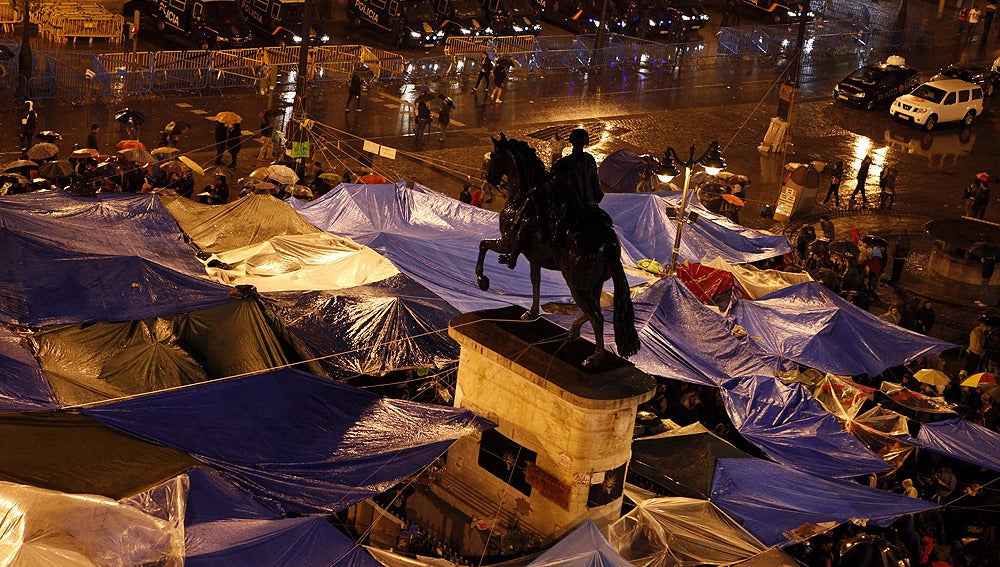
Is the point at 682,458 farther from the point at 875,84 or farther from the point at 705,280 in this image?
the point at 875,84

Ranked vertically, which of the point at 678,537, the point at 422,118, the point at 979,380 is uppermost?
the point at 422,118

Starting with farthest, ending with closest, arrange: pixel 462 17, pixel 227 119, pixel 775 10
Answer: pixel 775 10 → pixel 462 17 → pixel 227 119

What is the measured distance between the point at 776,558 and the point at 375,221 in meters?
10.3

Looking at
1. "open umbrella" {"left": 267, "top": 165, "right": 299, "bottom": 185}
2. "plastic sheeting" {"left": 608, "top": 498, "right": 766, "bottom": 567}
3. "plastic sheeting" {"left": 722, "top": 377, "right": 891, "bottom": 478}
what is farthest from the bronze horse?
"open umbrella" {"left": 267, "top": 165, "right": 299, "bottom": 185}

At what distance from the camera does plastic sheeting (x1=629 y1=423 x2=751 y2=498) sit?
51.6 ft

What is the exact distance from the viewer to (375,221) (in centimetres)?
2253

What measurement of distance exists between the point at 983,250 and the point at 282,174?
1537 centimetres

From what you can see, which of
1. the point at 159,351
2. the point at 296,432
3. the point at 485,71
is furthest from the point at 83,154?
the point at 485,71

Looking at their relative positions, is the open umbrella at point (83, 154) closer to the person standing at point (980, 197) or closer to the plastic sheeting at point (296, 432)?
the plastic sheeting at point (296, 432)

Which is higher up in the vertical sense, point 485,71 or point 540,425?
point 485,71

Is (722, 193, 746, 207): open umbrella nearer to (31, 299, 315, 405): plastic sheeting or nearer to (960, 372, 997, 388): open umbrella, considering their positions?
(960, 372, 997, 388): open umbrella

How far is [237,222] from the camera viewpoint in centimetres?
2152

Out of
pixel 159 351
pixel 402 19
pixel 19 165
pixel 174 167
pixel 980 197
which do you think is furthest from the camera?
pixel 402 19

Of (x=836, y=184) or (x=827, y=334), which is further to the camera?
(x=836, y=184)
